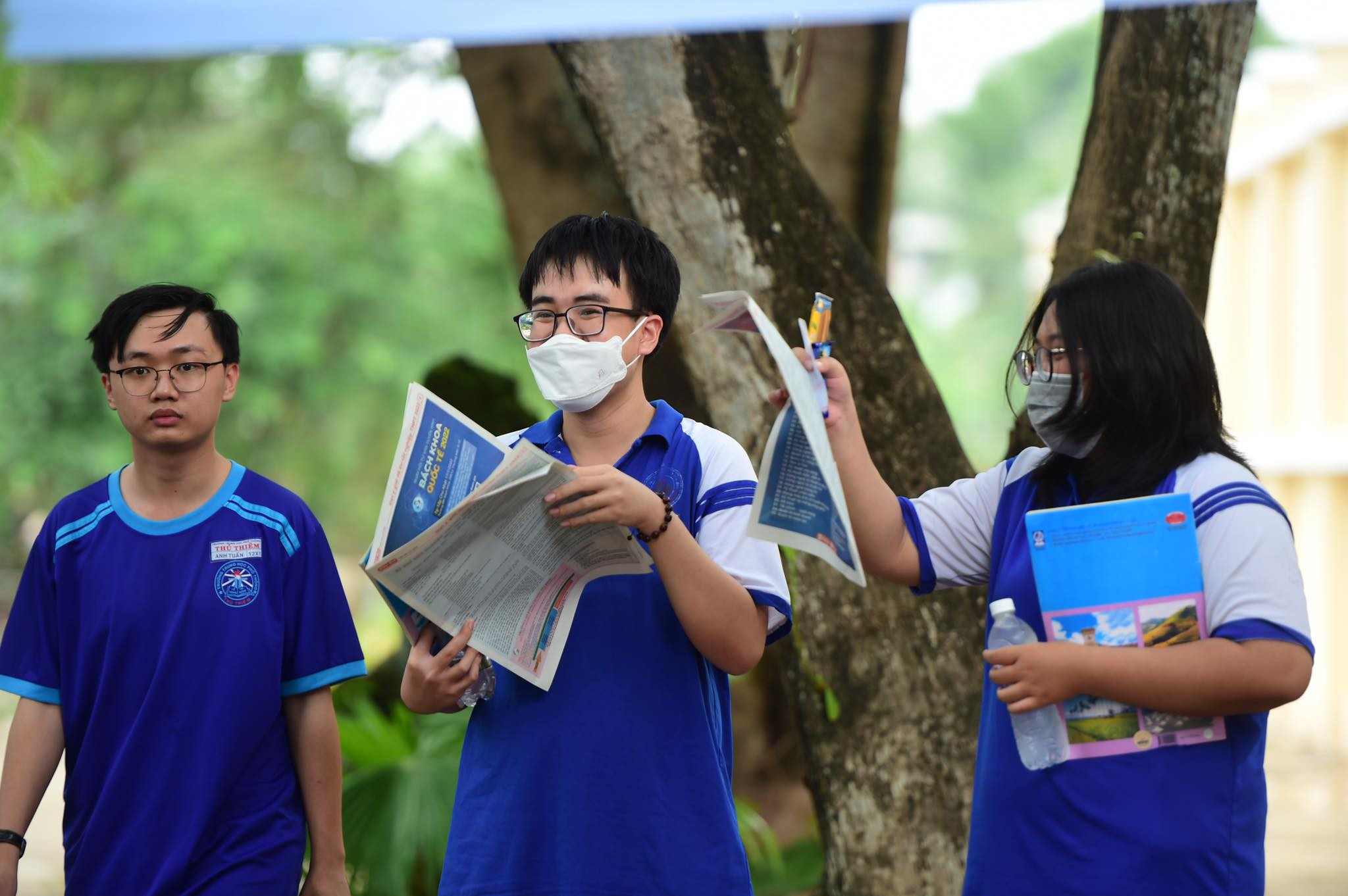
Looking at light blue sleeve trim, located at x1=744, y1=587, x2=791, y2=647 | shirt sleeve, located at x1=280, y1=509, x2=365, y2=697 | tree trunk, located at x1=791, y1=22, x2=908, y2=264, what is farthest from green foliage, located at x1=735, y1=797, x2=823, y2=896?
light blue sleeve trim, located at x1=744, y1=587, x2=791, y2=647

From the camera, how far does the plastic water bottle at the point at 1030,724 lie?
1.99 m

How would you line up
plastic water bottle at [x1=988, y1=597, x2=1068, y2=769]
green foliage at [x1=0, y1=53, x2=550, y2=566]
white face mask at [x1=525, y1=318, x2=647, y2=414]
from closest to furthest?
plastic water bottle at [x1=988, y1=597, x2=1068, y2=769]
white face mask at [x1=525, y1=318, x2=647, y2=414]
green foliage at [x1=0, y1=53, x2=550, y2=566]

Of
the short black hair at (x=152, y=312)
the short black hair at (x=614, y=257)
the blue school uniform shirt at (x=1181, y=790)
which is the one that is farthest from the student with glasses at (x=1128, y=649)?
the short black hair at (x=152, y=312)

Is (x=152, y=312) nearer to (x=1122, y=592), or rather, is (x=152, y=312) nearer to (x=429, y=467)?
(x=429, y=467)

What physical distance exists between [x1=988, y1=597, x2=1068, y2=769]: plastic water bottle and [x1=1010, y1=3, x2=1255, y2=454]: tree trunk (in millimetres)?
1844

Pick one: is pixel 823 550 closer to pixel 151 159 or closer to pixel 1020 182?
pixel 151 159

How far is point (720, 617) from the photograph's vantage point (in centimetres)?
208

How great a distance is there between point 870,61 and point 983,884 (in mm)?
4421

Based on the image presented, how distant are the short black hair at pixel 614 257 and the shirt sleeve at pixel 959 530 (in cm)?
54

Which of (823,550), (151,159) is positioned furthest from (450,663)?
(151,159)

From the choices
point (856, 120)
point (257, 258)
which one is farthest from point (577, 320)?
point (257, 258)

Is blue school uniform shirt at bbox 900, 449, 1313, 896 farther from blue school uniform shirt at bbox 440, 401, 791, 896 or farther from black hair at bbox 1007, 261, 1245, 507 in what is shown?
blue school uniform shirt at bbox 440, 401, 791, 896

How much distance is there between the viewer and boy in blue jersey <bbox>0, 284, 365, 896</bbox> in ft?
7.51

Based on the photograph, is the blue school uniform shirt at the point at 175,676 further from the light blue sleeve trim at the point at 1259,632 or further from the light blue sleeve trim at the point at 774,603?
the light blue sleeve trim at the point at 1259,632
